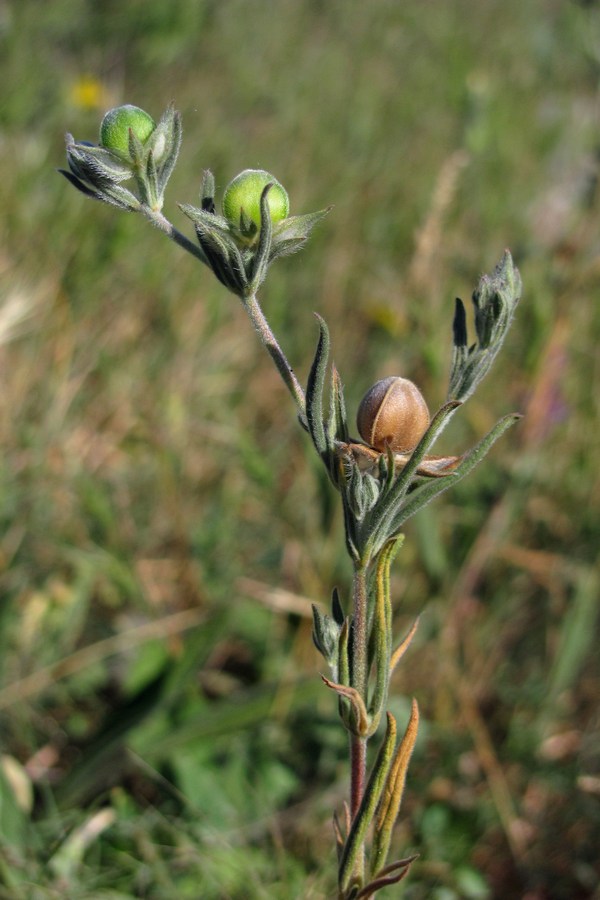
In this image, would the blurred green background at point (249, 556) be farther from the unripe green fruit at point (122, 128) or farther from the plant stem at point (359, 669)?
the unripe green fruit at point (122, 128)

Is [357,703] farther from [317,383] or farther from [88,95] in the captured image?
[88,95]

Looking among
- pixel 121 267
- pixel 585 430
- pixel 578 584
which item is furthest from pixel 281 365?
pixel 121 267

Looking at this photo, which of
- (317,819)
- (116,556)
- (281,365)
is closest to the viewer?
(281,365)

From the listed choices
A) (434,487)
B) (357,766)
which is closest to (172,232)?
(434,487)

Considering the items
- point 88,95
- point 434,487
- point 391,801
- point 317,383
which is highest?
point 88,95

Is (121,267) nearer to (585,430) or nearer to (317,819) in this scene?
(585,430)

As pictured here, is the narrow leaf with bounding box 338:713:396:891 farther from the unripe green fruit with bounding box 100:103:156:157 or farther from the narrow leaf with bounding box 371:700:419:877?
the unripe green fruit with bounding box 100:103:156:157
